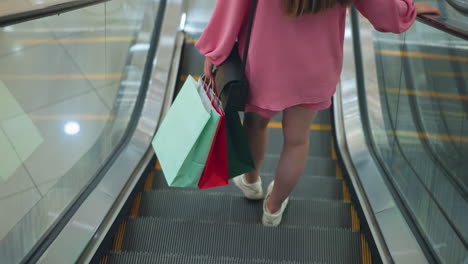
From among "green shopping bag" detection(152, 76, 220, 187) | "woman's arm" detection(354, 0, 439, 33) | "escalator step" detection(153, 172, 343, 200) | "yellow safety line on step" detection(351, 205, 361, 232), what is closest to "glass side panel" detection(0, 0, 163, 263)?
"green shopping bag" detection(152, 76, 220, 187)

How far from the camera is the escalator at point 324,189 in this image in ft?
7.21

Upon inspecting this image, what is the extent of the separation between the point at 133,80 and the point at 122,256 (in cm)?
198

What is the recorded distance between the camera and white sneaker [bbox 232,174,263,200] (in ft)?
9.68

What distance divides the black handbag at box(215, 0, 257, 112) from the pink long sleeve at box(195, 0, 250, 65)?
1.6 inches

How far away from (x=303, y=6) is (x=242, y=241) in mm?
1456

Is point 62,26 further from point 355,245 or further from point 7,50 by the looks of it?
point 355,245

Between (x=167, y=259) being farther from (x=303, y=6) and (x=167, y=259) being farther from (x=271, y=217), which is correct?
(x=303, y=6)

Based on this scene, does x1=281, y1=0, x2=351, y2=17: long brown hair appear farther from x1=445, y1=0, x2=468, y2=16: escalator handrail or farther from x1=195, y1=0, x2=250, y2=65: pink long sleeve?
x1=445, y1=0, x2=468, y2=16: escalator handrail

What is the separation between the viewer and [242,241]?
8.93 feet

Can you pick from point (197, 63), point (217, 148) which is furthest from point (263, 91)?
point (197, 63)

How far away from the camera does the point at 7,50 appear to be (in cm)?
190

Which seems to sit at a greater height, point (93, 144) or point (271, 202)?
point (93, 144)

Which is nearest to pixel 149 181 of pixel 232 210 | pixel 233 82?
pixel 232 210

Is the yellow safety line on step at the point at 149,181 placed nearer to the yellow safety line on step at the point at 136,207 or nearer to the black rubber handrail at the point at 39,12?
the yellow safety line on step at the point at 136,207
